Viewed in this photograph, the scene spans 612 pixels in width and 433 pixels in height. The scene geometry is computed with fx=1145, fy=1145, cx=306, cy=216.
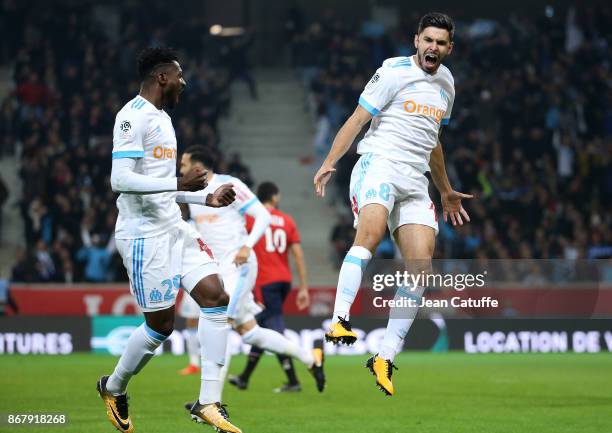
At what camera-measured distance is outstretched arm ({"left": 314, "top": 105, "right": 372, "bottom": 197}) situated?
7625mm

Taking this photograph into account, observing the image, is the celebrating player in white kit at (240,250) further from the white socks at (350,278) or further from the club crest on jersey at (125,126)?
the white socks at (350,278)

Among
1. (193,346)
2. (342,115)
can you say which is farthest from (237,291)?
(342,115)

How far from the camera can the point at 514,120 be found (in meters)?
25.2

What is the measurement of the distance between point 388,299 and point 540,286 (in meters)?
10.4

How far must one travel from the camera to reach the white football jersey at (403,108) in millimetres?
8109

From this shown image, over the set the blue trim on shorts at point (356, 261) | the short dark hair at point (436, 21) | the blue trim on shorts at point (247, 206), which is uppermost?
the short dark hair at point (436, 21)

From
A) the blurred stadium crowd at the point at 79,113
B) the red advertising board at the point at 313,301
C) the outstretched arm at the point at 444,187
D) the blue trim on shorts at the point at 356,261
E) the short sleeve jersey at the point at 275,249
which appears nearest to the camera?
the blue trim on shorts at the point at 356,261

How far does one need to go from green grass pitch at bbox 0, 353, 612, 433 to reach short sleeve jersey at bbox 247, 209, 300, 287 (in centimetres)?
125

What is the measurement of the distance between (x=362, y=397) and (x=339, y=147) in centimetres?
437

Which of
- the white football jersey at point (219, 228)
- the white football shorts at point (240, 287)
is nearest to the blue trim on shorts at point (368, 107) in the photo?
the white football shorts at point (240, 287)

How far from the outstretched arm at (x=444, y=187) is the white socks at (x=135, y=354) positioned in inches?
92.9

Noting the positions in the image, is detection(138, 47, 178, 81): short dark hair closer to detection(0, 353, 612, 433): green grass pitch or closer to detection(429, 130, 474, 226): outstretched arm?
detection(429, 130, 474, 226): outstretched arm

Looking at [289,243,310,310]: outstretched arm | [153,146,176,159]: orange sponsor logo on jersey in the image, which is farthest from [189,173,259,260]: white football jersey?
[153,146,176,159]: orange sponsor logo on jersey

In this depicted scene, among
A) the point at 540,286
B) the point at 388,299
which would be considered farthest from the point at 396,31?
the point at 388,299
